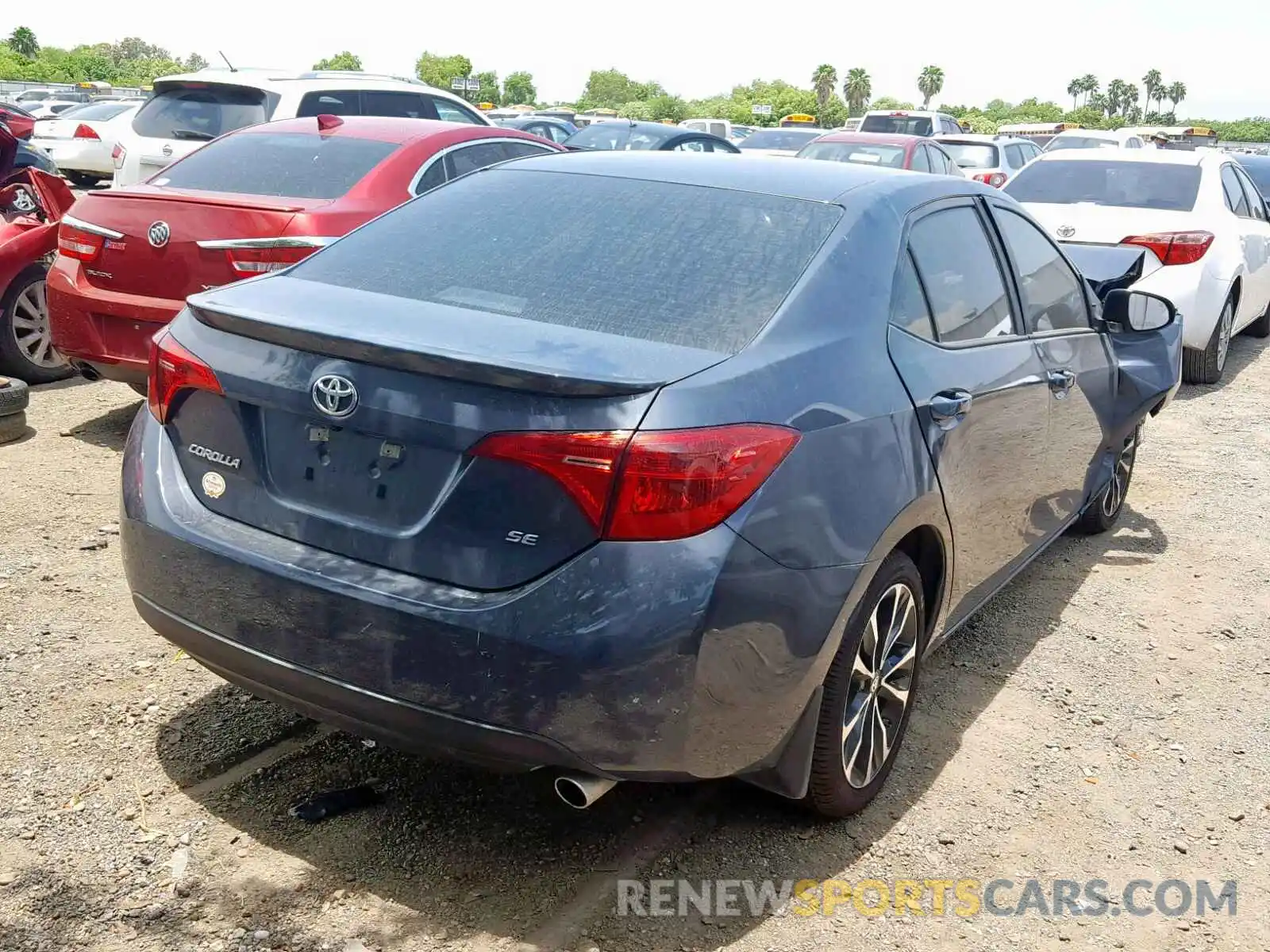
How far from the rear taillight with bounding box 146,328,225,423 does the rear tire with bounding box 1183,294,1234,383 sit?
27.0 feet

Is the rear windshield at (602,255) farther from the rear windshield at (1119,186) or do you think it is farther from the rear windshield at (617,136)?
the rear windshield at (617,136)

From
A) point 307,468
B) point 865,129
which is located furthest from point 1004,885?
point 865,129

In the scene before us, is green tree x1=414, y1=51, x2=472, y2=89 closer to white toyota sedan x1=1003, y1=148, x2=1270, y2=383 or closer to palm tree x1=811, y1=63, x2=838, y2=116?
palm tree x1=811, y1=63, x2=838, y2=116

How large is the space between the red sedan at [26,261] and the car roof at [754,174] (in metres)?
4.31

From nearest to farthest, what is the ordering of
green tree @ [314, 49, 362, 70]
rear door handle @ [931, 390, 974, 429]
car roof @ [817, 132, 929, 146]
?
rear door handle @ [931, 390, 974, 429], car roof @ [817, 132, 929, 146], green tree @ [314, 49, 362, 70]

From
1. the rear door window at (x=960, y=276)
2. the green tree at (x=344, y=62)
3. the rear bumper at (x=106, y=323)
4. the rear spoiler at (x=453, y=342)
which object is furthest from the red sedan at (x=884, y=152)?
the green tree at (x=344, y=62)

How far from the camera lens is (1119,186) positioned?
962 centimetres

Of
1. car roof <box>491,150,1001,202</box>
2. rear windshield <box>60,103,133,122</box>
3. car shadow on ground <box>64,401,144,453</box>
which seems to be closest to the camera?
car roof <box>491,150,1001,202</box>

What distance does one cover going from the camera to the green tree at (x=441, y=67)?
13100 centimetres

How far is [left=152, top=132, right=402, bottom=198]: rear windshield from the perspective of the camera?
6.29 m

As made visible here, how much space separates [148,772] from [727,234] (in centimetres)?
209

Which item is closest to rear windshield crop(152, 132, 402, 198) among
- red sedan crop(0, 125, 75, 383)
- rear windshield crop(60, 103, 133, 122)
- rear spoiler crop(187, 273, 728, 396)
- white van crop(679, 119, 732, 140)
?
red sedan crop(0, 125, 75, 383)

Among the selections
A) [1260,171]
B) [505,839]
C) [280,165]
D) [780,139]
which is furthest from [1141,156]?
[780,139]

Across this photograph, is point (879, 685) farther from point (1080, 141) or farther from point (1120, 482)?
point (1080, 141)
